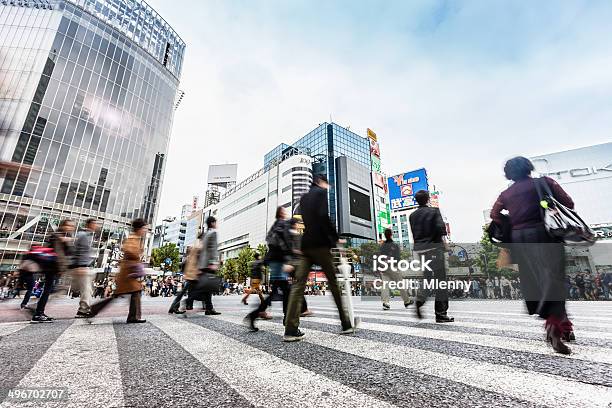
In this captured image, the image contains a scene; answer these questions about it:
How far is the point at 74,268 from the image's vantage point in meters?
5.29

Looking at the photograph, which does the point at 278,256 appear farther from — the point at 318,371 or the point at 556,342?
the point at 556,342

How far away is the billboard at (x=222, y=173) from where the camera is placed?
303ft

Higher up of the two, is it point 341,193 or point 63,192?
point 341,193

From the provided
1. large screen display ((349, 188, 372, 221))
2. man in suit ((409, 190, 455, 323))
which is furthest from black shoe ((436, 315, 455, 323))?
large screen display ((349, 188, 372, 221))

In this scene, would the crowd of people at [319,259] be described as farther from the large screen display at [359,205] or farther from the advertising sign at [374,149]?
the advertising sign at [374,149]

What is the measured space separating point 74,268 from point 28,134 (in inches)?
1384

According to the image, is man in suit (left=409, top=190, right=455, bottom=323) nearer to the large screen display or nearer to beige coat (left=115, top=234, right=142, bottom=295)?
beige coat (left=115, top=234, right=142, bottom=295)

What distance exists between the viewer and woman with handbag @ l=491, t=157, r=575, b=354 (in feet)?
7.64

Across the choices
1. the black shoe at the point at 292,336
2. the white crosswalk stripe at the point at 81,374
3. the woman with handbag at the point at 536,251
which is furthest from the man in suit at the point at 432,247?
the white crosswalk stripe at the point at 81,374

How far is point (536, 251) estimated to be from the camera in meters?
2.58

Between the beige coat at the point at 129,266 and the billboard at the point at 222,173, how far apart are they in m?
88.4

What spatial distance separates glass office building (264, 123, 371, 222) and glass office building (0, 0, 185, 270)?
34.8 metres

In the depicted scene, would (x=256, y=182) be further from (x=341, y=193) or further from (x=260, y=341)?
(x=260, y=341)

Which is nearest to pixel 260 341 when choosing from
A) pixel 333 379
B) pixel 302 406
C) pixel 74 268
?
pixel 333 379
